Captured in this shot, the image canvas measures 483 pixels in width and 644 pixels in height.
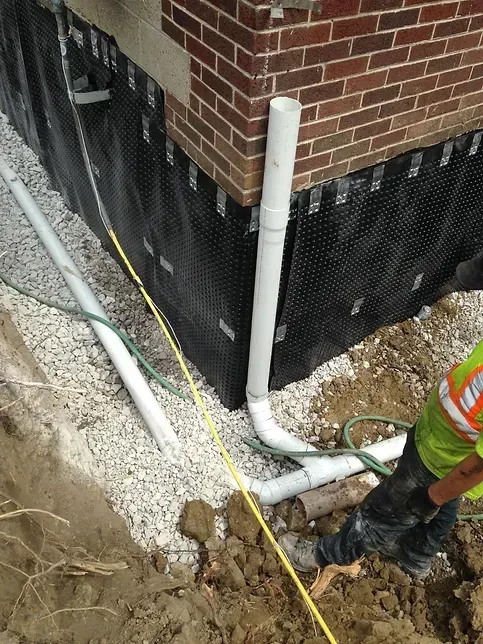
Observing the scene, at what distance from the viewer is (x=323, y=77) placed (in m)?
2.37

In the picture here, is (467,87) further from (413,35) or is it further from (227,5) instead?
(227,5)

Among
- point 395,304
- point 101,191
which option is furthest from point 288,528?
point 101,191

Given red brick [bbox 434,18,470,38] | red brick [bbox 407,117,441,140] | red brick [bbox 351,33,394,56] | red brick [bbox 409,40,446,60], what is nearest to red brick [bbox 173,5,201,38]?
red brick [bbox 351,33,394,56]

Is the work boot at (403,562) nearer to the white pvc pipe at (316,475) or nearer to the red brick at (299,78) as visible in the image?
the white pvc pipe at (316,475)

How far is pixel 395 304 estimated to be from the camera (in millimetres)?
3955

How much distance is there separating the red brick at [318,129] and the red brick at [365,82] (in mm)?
145

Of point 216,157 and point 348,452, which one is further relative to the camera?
point 348,452

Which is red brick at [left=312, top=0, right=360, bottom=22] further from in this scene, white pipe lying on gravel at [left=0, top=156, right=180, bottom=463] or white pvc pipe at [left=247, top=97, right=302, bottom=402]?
white pipe lying on gravel at [left=0, top=156, right=180, bottom=463]

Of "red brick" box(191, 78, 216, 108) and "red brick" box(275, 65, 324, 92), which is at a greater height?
"red brick" box(275, 65, 324, 92)

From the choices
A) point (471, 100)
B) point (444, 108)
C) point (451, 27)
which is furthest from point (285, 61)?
point (471, 100)

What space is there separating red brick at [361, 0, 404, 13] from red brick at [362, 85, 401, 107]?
36cm

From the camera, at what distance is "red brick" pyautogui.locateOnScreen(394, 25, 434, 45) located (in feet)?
8.27

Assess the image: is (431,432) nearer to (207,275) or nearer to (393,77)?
(207,275)

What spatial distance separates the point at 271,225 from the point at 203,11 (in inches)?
36.4
